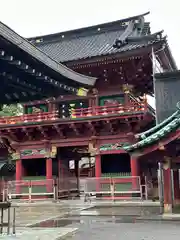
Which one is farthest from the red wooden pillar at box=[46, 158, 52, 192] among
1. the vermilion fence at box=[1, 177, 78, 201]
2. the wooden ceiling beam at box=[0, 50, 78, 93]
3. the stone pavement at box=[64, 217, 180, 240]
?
the wooden ceiling beam at box=[0, 50, 78, 93]

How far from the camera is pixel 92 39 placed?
27125 mm

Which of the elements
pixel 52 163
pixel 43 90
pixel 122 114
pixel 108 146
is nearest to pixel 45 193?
pixel 52 163

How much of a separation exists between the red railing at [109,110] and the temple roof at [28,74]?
38.1 feet

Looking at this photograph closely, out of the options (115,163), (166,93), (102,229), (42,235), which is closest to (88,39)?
(115,163)

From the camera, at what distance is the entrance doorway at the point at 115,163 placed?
928 inches

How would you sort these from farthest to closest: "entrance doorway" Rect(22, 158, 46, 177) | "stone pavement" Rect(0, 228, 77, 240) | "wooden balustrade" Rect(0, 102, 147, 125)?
"entrance doorway" Rect(22, 158, 46, 177)
"wooden balustrade" Rect(0, 102, 147, 125)
"stone pavement" Rect(0, 228, 77, 240)

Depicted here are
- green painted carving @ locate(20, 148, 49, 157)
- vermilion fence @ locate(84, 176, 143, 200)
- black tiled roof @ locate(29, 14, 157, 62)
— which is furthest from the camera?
black tiled roof @ locate(29, 14, 157, 62)

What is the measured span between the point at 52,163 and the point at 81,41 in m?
9.97

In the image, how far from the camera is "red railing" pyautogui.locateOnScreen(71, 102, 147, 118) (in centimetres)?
2137

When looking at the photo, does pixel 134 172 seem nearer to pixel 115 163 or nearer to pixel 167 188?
pixel 115 163

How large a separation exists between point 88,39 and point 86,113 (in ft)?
24.4

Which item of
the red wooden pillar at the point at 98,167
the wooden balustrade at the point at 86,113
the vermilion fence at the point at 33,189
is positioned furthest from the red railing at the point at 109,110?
the vermilion fence at the point at 33,189

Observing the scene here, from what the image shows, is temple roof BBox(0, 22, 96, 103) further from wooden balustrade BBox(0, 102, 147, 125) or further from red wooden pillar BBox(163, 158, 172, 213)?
wooden balustrade BBox(0, 102, 147, 125)

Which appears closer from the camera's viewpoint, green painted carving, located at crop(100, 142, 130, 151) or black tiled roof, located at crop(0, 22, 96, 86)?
black tiled roof, located at crop(0, 22, 96, 86)
